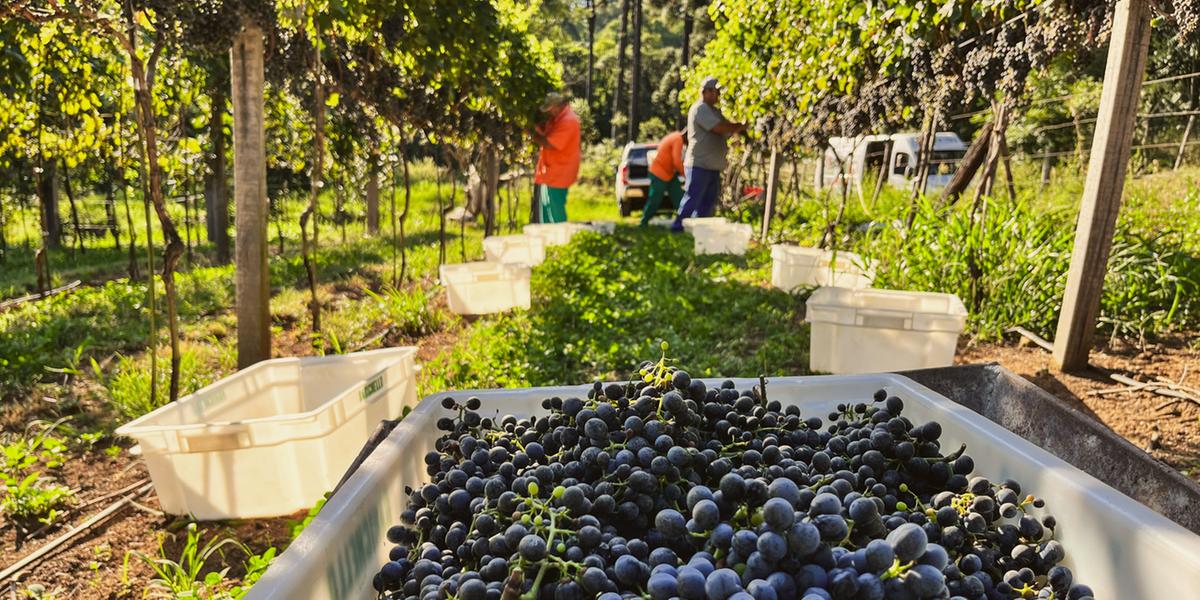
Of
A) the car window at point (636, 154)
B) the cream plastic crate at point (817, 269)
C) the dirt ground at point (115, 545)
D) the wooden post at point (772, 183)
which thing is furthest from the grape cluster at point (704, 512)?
the car window at point (636, 154)

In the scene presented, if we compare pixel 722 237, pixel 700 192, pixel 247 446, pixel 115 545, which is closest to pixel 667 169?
pixel 700 192

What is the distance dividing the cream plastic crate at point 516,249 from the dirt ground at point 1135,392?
4.14 meters

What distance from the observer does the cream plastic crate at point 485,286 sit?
16.9ft

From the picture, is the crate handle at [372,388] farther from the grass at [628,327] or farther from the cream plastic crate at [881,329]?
the cream plastic crate at [881,329]

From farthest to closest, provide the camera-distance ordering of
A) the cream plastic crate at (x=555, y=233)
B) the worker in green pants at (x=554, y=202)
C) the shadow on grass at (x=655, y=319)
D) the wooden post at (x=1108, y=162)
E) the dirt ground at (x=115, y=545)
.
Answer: the worker in green pants at (x=554, y=202), the cream plastic crate at (x=555, y=233), the shadow on grass at (x=655, y=319), the wooden post at (x=1108, y=162), the dirt ground at (x=115, y=545)

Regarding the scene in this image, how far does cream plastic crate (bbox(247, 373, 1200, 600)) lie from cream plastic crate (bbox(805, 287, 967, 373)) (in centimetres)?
179

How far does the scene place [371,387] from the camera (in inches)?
96.9

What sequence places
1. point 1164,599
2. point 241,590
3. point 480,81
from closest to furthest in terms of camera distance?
point 1164,599
point 241,590
point 480,81

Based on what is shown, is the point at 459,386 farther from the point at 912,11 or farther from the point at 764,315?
the point at 912,11

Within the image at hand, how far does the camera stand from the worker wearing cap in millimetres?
8359

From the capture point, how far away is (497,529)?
0.90 meters

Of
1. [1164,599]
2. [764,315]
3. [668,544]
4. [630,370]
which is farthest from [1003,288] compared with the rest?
[668,544]

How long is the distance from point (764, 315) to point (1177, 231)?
291 cm

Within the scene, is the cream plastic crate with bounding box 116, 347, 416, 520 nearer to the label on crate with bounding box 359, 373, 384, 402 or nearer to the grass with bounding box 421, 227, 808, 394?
the label on crate with bounding box 359, 373, 384, 402
